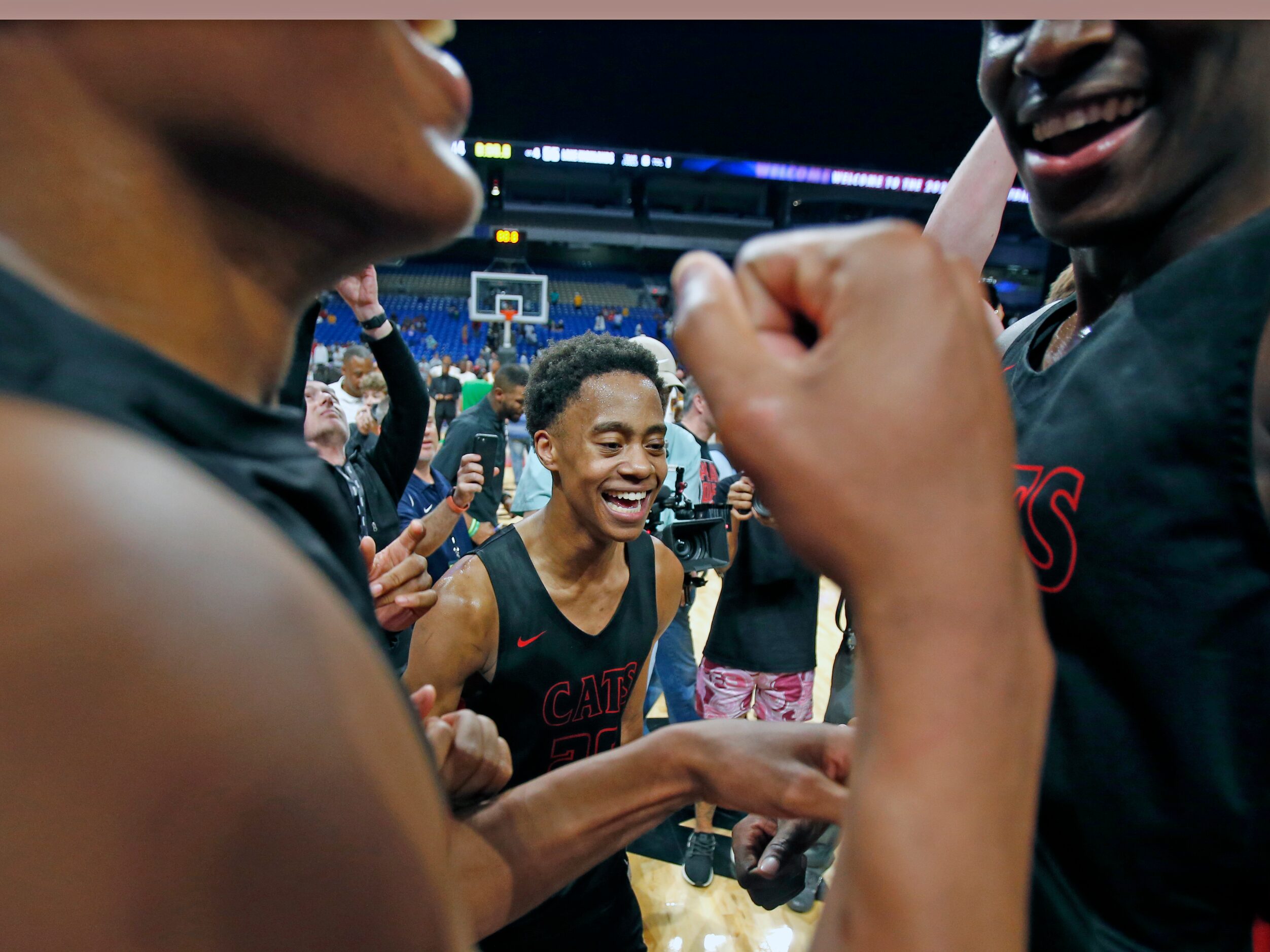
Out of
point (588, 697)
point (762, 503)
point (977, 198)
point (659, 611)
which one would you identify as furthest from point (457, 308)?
point (762, 503)

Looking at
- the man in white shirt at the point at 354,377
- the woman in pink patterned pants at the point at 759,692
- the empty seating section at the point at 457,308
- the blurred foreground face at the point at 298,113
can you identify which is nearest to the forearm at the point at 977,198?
the blurred foreground face at the point at 298,113

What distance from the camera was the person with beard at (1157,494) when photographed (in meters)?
0.66

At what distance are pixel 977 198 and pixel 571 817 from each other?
1.46m

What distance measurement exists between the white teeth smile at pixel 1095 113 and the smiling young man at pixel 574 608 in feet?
4.45

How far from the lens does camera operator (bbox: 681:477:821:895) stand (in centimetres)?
315

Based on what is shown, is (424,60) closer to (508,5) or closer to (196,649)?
(508,5)

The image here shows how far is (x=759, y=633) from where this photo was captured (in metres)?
3.16

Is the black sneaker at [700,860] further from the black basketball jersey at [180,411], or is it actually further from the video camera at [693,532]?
the black basketball jersey at [180,411]

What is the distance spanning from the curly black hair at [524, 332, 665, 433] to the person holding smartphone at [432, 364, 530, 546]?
1.75 m

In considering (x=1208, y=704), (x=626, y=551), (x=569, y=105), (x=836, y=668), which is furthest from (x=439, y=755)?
(x=569, y=105)

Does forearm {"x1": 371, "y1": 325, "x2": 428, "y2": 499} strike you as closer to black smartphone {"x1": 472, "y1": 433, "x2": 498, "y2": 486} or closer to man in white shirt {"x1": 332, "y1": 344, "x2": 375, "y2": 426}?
black smartphone {"x1": 472, "y1": 433, "x2": 498, "y2": 486}

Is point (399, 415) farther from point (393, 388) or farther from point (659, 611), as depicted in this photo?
point (659, 611)

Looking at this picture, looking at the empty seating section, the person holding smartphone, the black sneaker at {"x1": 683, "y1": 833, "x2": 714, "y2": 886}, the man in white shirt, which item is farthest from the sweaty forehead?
the empty seating section

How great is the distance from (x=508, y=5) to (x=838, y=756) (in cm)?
95
